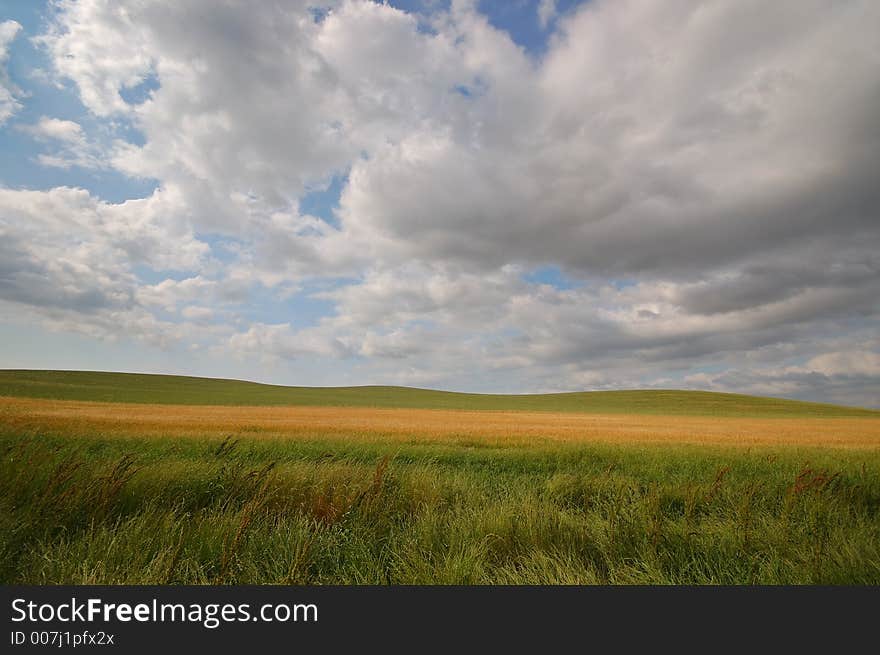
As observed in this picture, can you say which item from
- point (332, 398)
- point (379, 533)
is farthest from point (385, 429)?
point (332, 398)

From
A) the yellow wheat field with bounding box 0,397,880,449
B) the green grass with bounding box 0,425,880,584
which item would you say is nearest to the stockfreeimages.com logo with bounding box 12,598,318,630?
the green grass with bounding box 0,425,880,584

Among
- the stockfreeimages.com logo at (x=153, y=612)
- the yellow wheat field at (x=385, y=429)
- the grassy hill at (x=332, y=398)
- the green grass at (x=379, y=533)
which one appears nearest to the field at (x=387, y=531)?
the green grass at (x=379, y=533)

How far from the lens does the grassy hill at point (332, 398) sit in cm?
6656

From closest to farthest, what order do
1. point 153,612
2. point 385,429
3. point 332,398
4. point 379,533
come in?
point 153,612
point 379,533
point 385,429
point 332,398

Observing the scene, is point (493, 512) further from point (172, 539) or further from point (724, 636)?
point (172, 539)

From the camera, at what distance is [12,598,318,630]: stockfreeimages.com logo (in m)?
3.22

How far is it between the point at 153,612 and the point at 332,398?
89.2 m

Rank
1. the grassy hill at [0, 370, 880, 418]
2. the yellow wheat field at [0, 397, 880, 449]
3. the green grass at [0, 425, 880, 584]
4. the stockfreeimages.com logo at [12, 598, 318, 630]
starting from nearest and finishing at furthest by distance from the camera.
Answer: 1. the stockfreeimages.com logo at [12, 598, 318, 630]
2. the green grass at [0, 425, 880, 584]
3. the yellow wheat field at [0, 397, 880, 449]
4. the grassy hill at [0, 370, 880, 418]

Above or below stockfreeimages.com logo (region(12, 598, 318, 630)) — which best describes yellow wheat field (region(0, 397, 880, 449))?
below

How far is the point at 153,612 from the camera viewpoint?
3.25 meters

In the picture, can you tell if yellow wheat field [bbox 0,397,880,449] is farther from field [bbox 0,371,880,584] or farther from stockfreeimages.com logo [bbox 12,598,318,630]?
stockfreeimages.com logo [bbox 12,598,318,630]

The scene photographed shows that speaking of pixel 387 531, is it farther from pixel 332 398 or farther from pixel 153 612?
pixel 332 398

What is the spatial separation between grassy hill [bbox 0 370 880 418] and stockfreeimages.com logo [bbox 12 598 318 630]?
68.8m

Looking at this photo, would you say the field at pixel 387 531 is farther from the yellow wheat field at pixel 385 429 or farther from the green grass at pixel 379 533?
the yellow wheat field at pixel 385 429
